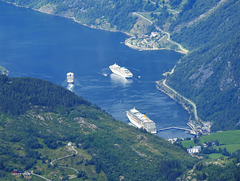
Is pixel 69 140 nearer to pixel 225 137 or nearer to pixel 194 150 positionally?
pixel 194 150

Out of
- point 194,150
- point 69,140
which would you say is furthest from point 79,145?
point 194,150

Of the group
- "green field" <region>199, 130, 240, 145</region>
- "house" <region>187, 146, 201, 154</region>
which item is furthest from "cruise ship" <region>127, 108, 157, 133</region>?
"house" <region>187, 146, 201, 154</region>

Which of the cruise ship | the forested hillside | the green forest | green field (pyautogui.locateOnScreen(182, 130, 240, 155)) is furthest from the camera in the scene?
the cruise ship

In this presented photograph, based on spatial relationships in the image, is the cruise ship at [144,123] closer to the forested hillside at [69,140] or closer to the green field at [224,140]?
the green field at [224,140]

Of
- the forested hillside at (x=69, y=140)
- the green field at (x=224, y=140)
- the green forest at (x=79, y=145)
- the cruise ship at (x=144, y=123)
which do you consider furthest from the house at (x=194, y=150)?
the forested hillside at (x=69, y=140)

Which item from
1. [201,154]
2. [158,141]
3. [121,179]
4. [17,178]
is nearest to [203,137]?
[201,154]

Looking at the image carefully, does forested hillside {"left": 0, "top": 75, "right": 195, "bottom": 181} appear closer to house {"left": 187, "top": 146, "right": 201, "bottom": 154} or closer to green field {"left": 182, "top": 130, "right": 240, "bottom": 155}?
house {"left": 187, "top": 146, "right": 201, "bottom": 154}

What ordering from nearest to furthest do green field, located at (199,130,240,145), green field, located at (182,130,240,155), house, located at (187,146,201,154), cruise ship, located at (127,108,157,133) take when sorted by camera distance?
house, located at (187,146,201,154) → green field, located at (182,130,240,155) → green field, located at (199,130,240,145) → cruise ship, located at (127,108,157,133)

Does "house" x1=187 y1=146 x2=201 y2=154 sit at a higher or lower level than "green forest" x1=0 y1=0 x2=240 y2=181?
lower
